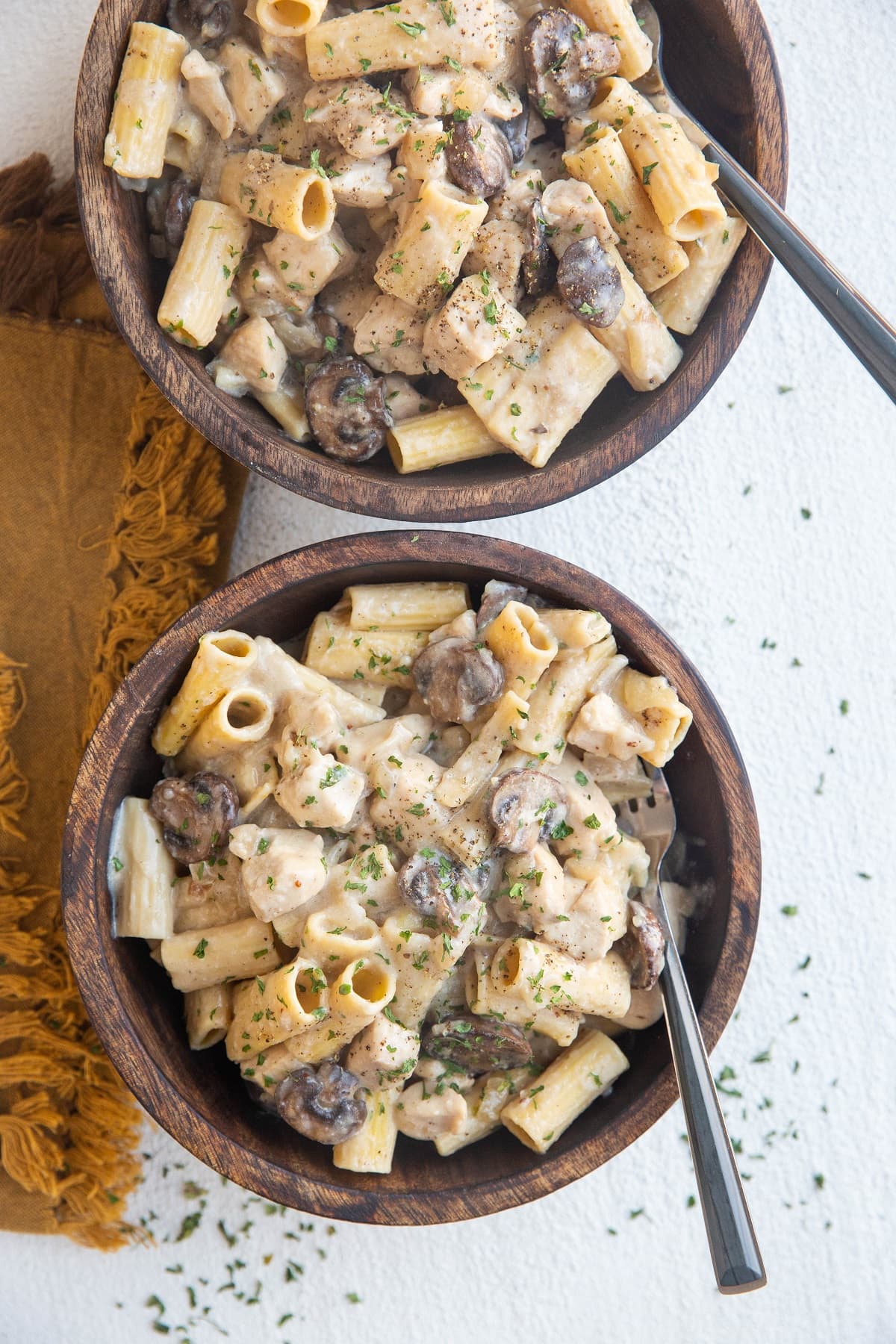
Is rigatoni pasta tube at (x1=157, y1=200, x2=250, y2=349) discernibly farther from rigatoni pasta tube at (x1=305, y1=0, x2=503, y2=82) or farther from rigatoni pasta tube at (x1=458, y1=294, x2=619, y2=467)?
rigatoni pasta tube at (x1=458, y1=294, x2=619, y2=467)

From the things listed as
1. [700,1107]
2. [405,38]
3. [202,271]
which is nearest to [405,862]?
[700,1107]

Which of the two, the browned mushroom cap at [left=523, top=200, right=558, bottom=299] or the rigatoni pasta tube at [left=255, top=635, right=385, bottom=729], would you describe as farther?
the rigatoni pasta tube at [left=255, top=635, right=385, bottom=729]

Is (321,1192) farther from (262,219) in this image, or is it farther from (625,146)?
(625,146)

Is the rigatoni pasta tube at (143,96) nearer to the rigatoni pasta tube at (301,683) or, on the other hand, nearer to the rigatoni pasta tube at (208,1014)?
the rigatoni pasta tube at (301,683)

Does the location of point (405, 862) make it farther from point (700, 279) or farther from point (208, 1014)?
point (700, 279)

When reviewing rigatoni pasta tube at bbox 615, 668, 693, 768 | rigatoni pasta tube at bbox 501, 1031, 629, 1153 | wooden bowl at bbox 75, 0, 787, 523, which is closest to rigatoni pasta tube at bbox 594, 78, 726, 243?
wooden bowl at bbox 75, 0, 787, 523
